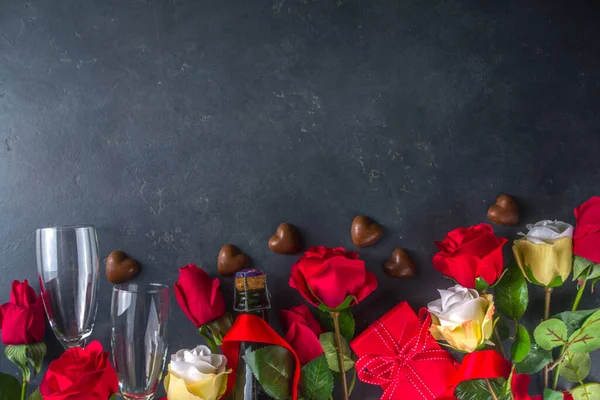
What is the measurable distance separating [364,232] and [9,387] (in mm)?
682

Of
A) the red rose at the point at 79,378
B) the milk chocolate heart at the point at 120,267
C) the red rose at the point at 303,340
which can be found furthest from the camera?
the milk chocolate heart at the point at 120,267

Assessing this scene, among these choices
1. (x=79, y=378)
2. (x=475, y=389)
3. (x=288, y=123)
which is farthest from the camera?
(x=288, y=123)

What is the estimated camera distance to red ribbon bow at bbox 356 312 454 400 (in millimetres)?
920

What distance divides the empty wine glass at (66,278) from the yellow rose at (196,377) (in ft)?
0.61

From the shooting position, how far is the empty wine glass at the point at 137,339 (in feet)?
2.73

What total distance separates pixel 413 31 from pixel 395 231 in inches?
14.0

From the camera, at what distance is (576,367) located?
938mm

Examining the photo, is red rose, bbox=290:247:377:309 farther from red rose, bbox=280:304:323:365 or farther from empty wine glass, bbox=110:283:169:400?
empty wine glass, bbox=110:283:169:400

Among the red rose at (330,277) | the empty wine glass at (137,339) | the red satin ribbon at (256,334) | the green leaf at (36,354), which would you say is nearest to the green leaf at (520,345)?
the red rose at (330,277)

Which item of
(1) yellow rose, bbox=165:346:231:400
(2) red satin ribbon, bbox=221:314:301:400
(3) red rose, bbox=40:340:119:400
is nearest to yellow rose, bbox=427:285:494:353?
(2) red satin ribbon, bbox=221:314:301:400

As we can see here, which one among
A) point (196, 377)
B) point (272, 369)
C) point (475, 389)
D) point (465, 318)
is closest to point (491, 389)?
point (475, 389)

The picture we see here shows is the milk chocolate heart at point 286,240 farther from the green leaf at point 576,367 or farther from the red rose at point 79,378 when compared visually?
the green leaf at point 576,367

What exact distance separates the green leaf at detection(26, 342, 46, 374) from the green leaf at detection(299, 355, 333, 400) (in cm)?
47

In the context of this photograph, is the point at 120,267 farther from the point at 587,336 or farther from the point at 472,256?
the point at 587,336
